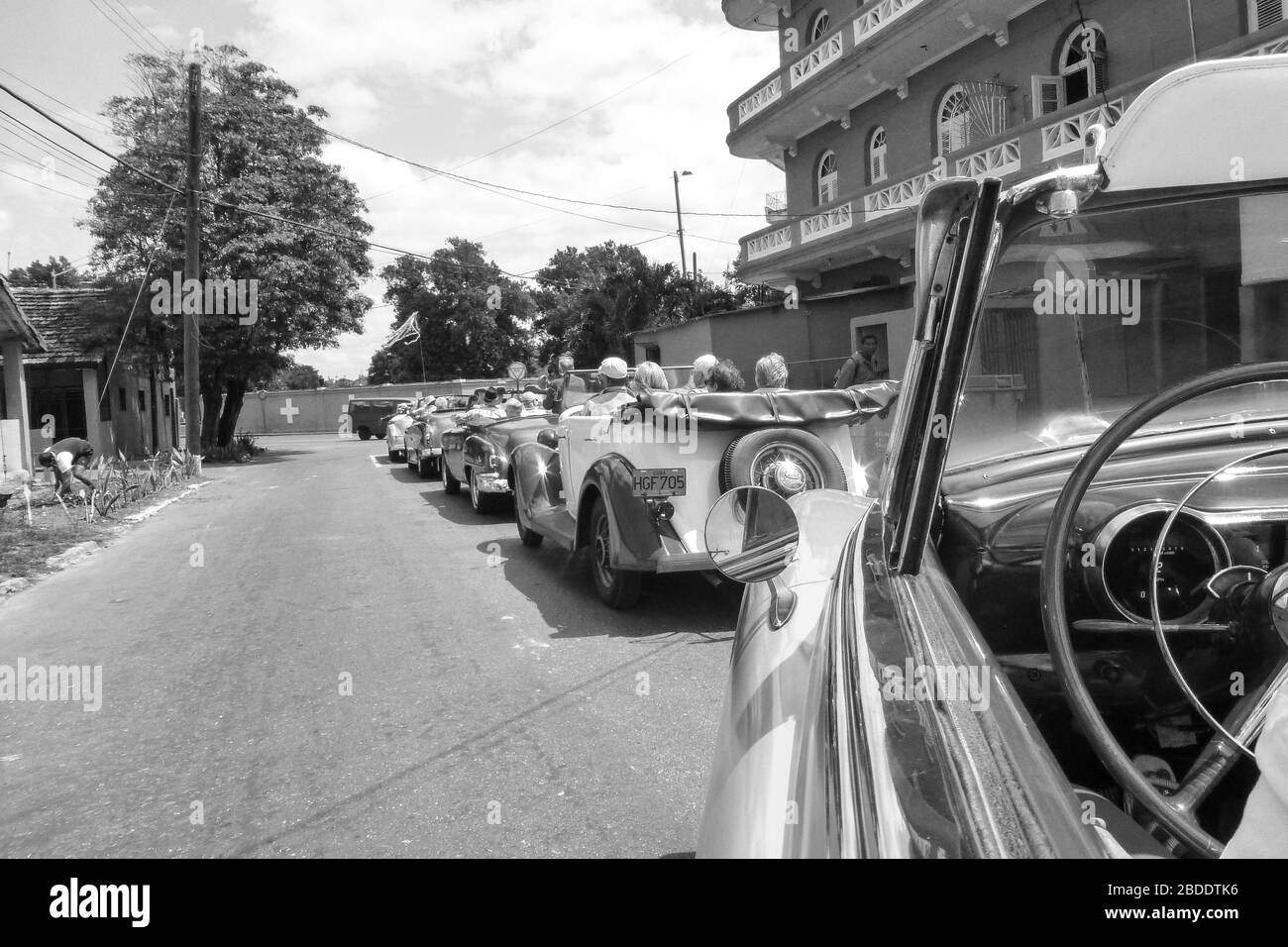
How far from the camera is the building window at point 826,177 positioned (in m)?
22.1

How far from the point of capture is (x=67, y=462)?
13.5 meters

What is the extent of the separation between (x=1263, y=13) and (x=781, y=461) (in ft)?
35.7

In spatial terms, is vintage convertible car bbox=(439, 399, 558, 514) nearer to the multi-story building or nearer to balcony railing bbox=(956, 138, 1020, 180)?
the multi-story building

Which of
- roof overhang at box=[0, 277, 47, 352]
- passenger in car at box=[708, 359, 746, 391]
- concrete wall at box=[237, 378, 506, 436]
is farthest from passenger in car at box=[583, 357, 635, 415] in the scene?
concrete wall at box=[237, 378, 506, 436]

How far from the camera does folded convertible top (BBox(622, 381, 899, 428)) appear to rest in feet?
18.4

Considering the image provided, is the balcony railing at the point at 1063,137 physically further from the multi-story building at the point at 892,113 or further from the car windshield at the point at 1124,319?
the car windshield at the point at 1124,319

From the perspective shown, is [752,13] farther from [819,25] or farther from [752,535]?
[752,535]

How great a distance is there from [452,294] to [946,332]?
70667 mm

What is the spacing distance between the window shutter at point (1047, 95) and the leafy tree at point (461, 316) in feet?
182

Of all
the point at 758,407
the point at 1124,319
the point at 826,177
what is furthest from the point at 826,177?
the point at 1124,319
